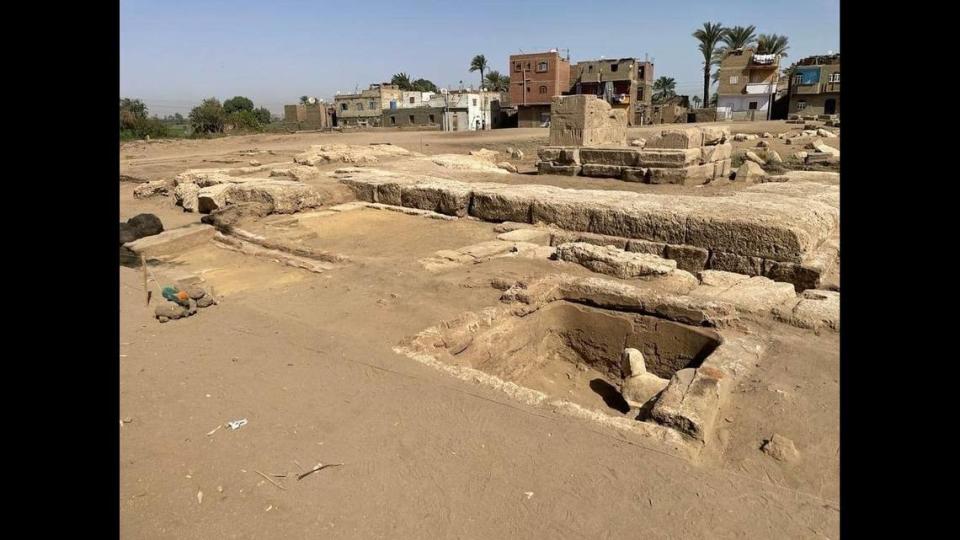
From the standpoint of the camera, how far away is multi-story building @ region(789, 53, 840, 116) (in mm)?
39375

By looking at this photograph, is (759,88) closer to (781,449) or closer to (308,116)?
(308,116)

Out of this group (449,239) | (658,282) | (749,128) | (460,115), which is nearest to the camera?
(658,282)

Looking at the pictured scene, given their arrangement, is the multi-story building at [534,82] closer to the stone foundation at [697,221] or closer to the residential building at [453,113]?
the residential building at [453,113]

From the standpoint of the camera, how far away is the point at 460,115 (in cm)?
4144

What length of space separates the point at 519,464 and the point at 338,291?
11.7 feet

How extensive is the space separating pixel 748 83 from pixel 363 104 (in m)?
32.1

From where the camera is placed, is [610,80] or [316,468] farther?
[610,80]

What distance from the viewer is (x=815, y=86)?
40375 mm

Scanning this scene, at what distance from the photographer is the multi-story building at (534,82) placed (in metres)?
42.6

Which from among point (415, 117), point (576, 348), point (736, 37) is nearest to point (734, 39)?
point (736, 37)

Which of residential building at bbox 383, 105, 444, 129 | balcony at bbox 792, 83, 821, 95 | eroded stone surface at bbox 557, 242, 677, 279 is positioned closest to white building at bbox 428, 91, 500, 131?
residential building at bbox 383, 105, 444, 129
